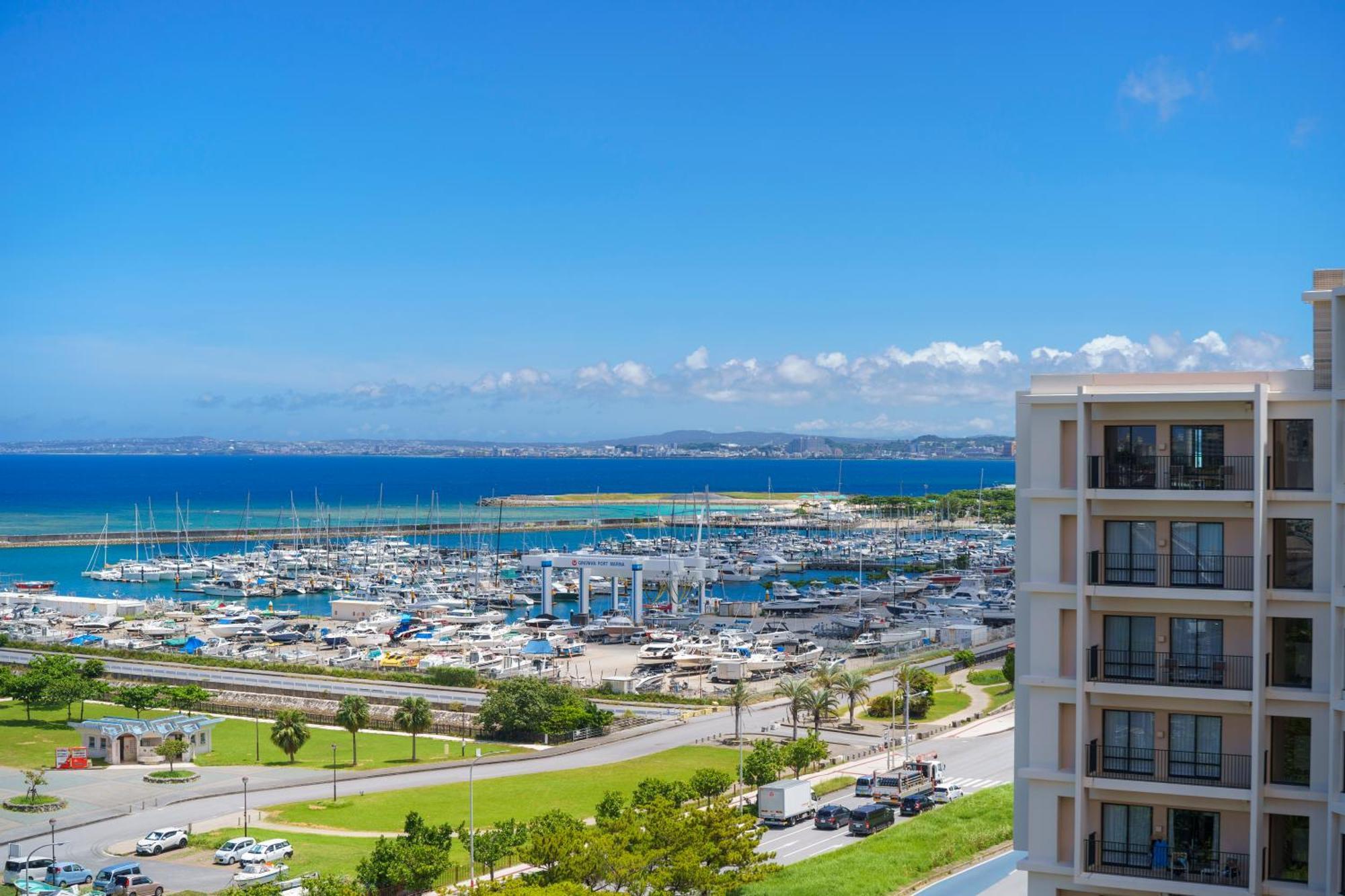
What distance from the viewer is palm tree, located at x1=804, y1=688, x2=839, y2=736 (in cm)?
5444

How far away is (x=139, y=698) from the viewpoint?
55.7 m

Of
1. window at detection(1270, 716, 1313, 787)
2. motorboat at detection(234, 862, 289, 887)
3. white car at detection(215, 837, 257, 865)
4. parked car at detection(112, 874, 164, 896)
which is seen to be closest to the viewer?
window at detection(1270, 716, 1313, 787)

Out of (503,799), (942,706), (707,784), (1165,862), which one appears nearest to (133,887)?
(503,799)

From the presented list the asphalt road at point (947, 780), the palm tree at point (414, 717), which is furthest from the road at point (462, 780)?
the palm tree at point (414, 717)

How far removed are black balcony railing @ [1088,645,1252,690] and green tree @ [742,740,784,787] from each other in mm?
27328

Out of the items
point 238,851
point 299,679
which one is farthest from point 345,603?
point 238,851

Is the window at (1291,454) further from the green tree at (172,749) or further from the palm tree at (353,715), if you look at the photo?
the green tree at (172,749)

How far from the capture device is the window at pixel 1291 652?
1697cm

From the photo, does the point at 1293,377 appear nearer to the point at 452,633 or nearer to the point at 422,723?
the point at 422,723

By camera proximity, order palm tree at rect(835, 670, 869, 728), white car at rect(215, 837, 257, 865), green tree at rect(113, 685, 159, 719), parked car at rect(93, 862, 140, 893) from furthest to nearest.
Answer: palm tree at rect(835, 670, 869, 728) → green tree at rect(113, 685, 159, 719) → white car at rect(215, 837, 257, 865) → parked car at rect(93, 862, 140, 893)

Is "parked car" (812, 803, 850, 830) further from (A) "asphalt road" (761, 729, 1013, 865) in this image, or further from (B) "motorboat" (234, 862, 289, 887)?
(B) "motorboat" (234, 862, 289, 887)

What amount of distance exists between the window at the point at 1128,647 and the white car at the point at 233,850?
1015 inches

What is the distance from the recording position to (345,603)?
102312 mm

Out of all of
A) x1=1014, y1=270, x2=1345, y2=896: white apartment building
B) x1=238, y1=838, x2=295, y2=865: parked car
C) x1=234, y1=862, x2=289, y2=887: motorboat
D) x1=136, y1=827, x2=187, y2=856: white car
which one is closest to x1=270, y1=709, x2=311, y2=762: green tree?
x1=136, y1=827, x2=187, y2=856: white car
